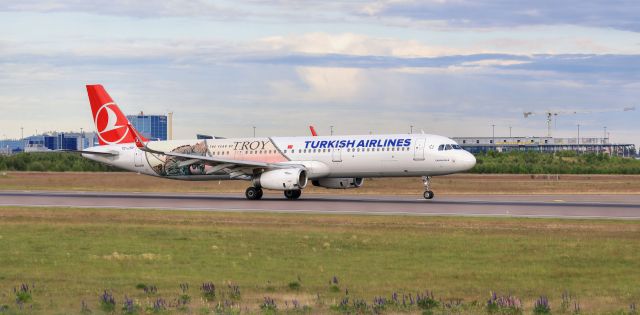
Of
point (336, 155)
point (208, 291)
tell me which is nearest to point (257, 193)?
point (336, 155)

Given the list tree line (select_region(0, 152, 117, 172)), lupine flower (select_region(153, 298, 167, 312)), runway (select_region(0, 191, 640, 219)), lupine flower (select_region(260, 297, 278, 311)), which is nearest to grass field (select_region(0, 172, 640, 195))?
runway (select_region(0, 191, 640, 219))

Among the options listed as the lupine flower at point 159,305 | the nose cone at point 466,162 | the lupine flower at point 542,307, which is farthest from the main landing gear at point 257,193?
the lupine flower at point 542,307

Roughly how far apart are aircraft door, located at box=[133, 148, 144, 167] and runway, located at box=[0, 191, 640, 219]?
389 centimetres

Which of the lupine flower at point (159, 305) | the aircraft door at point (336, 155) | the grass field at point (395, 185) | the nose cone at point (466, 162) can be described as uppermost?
the aircraft door at point (336, 155)

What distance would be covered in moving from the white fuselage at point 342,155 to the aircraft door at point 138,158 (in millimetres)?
681

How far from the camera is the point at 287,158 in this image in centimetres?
5641

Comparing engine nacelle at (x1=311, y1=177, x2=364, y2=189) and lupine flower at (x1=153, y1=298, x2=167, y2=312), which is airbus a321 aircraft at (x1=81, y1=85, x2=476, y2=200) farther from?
lupine flower at (x1=153, y1=298, x2=167, y2=312)

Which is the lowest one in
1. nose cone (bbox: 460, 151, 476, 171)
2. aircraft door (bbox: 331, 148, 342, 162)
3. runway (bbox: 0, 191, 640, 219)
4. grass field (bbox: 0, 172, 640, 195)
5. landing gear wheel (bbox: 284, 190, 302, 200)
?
runway (bbox: 0, 191, 640, 219)

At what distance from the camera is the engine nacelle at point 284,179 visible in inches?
2068

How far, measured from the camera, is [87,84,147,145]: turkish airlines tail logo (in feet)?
205

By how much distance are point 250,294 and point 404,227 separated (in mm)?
15873

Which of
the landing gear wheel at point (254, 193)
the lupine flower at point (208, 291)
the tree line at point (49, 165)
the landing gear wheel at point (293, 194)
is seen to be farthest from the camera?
the tree line at point (49, 165)

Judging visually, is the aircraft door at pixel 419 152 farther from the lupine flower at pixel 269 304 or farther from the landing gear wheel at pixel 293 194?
the lupine flower at pixel 269 304

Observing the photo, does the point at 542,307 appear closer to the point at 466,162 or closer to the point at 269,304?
the point at 269,304
